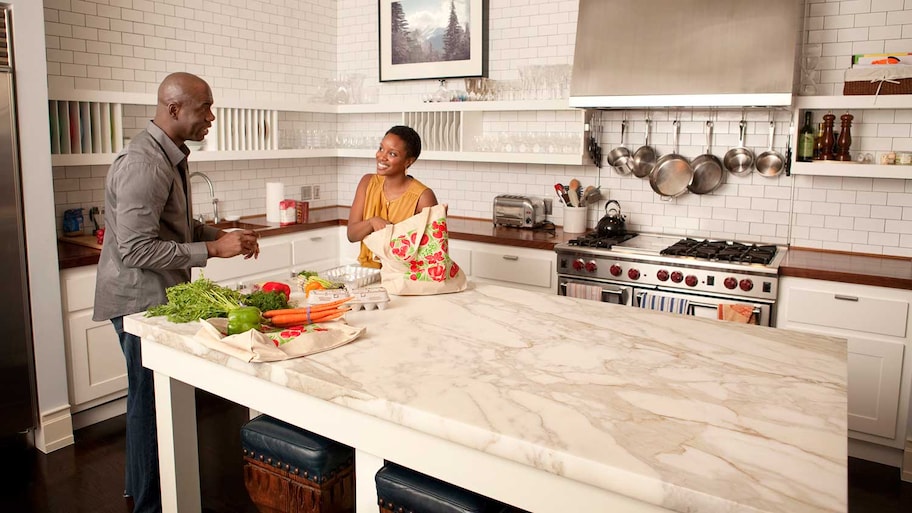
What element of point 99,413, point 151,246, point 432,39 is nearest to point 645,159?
point 432,39

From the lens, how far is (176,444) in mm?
2660

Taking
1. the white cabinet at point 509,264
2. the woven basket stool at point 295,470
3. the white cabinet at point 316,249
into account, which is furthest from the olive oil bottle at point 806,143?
the white cabinet at point 316,249

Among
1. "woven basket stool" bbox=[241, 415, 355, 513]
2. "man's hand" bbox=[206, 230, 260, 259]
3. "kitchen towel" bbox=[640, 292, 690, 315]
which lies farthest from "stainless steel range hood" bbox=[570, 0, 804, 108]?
"woven basket stool" bbox=[241, 415, 355, 513]

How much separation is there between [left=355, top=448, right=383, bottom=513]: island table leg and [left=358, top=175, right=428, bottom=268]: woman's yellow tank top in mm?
1579

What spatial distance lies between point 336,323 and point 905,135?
3621 millimetres

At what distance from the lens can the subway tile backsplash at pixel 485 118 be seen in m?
4.29

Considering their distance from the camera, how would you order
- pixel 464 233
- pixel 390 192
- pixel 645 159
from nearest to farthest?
pixel 390 192
pixel 645 159
pixel 464 233

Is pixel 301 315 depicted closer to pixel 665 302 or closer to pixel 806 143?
pixel 665 302

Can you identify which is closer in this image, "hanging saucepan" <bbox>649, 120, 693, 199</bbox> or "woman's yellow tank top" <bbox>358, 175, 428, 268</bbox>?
"woman's yellow tank top" <bbox>358, 175, 428, 268</bbox>

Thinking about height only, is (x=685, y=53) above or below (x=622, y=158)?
above

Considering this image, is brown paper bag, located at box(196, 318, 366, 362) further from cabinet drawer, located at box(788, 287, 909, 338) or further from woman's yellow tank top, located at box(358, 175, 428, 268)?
cabinet drawer, located at box(788, 287, 909, 338)

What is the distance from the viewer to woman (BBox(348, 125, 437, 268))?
3.53 m

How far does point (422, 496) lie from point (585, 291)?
2692mm

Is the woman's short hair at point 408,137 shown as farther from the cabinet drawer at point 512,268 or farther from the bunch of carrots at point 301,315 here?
the cabinet drawer at point 512,268
